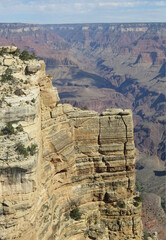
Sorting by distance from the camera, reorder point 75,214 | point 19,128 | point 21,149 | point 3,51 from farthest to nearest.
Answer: point 75,214 → point 3,51 → point 19,128 → point 21,149

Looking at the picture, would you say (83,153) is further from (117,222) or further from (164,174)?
(164,174)

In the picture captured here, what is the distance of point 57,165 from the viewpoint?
89.0 ft

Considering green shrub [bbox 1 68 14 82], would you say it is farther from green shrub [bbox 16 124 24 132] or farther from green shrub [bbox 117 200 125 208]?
green shrub [bbox 117 200 125 208]

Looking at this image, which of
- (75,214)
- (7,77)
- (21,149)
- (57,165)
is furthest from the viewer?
(75,214)

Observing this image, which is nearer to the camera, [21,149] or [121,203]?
[21,149]

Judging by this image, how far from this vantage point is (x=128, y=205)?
29.9 metres

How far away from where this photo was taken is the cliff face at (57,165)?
20.6 m

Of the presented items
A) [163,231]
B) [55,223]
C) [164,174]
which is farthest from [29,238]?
[164,174]

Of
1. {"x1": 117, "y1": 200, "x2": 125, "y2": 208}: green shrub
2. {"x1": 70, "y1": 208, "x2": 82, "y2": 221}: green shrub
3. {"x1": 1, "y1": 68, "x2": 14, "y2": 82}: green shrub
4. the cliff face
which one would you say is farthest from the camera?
{"x1": 117, "y1": 200, "x2": 125, "y2": 208}: green shrub

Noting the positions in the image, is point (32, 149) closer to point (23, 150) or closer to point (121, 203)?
point (23, 150)

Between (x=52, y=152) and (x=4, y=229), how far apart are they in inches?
284

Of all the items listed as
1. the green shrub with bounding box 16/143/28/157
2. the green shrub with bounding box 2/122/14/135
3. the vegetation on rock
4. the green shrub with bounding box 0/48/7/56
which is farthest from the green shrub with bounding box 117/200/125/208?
the green shrub with bounding box 0/48/7/56

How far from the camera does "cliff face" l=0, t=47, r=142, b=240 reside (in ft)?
67.7

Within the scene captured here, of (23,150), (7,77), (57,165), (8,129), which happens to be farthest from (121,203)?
(7,77)
